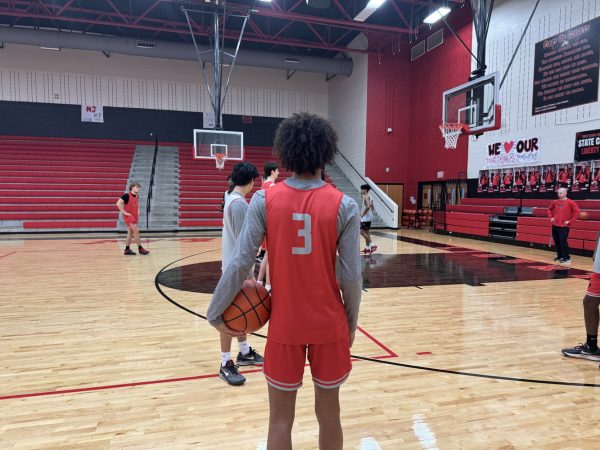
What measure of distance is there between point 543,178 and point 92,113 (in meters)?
17.6

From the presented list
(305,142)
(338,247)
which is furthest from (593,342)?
(305,142)

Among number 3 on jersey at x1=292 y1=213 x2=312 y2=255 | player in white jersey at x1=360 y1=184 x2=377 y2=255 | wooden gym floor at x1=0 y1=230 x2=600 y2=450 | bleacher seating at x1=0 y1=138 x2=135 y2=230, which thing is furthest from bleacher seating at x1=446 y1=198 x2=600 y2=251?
bleacher seating at x1=0 y1=138 x2=135 y2=230

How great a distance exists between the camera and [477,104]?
30.5ft

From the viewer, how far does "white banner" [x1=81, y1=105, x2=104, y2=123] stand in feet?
60.4

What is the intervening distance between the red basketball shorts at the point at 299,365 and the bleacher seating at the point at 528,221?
8396mm

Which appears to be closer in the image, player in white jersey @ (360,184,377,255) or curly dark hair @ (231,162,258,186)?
curly dark hair @ (231,162,258,186)

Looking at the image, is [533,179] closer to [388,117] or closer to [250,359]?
[388,117]

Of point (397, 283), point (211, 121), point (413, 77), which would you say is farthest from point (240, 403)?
point (211, 121)

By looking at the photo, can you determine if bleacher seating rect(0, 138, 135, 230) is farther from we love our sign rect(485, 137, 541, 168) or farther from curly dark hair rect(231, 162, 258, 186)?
curly dark hair rect(231, 162, 258, 186)

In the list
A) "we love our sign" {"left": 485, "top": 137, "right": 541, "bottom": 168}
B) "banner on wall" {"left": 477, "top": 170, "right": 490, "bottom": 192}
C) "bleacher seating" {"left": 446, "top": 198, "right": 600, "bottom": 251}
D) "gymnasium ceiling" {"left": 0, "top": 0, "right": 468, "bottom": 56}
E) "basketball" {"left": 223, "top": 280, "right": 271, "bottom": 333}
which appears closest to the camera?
"basketball" {"left": 223, "top": 280, "right": 271, "bottom": 333}

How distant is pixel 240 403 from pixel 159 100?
18.8 m

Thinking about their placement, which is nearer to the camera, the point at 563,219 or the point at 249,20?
the point at 563,219

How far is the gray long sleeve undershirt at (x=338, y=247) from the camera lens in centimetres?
143

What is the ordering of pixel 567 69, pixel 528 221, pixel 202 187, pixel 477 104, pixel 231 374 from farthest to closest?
pixel 202 187
pixel 528 221
pixel 567 69
pixel 477 104
pixel 231 374
